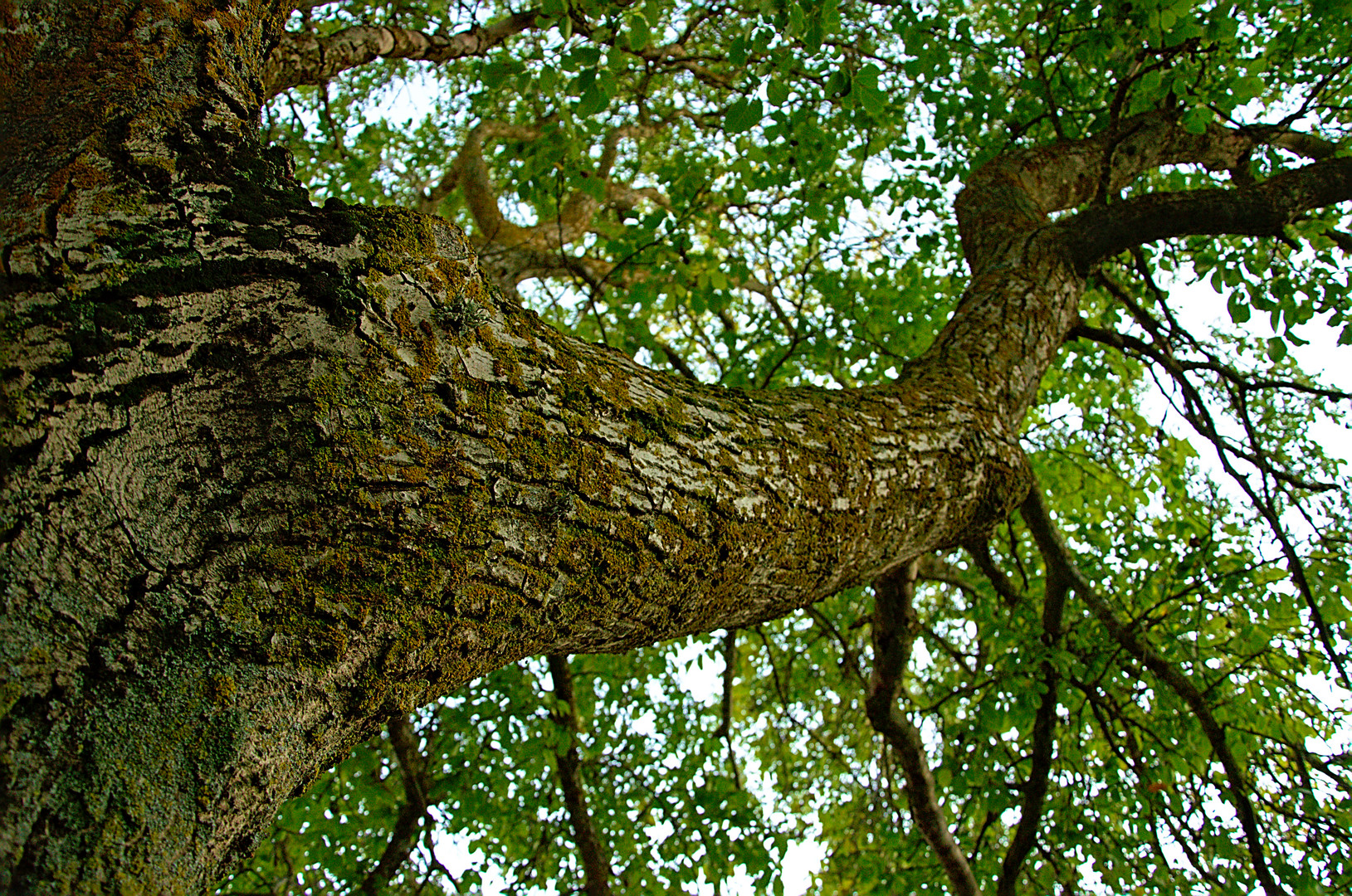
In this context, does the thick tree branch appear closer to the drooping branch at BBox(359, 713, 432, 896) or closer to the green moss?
the green moss

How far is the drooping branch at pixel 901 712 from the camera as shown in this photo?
3.97 meters

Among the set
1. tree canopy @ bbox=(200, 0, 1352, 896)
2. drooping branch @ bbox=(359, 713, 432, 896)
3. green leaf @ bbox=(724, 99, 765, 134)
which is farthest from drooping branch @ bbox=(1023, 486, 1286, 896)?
drooping branch @ bbox=(359, 713, 432, 896)

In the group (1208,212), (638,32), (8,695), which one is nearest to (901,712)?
(1208,212)

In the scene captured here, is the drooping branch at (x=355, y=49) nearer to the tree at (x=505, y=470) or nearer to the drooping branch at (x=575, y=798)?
the tree at (x=505, y=470)

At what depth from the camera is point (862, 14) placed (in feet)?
21.2

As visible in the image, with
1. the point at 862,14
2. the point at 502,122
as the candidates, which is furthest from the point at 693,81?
the point at 862,14

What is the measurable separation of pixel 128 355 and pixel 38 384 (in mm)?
103

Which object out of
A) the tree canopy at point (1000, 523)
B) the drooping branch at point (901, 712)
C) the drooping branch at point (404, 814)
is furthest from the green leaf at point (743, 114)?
the drooping branch at point (404, 814)

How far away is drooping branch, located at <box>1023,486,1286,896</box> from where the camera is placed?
3.29 m

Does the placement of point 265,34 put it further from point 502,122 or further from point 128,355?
point 502,122

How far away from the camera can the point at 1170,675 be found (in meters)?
3.64

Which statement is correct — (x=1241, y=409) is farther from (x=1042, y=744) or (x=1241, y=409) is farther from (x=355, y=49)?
(x=355, y=49)

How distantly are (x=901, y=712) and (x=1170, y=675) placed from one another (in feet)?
4.45

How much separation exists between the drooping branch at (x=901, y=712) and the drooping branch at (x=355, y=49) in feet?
10.6
